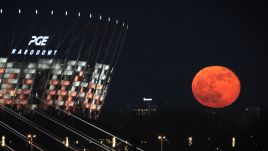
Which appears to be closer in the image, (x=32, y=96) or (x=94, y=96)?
(x=32, y=96)

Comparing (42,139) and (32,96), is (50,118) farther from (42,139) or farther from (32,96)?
(42,139)

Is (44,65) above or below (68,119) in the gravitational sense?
above

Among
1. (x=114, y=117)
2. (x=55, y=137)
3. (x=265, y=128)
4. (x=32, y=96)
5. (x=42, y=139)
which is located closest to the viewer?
(x=42, y=139)

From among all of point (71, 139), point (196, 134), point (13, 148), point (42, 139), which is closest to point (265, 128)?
point (196, 134)

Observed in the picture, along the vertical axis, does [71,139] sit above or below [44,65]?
below

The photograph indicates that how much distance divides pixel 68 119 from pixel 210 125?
95.3 ft

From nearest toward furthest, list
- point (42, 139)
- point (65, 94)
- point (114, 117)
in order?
point (42, 139) → point (65, 94) → point (114, 117)

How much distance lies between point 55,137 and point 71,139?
11.5 ft

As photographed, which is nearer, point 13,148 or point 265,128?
point 13,148

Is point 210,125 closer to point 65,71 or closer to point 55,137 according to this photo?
point 65,71

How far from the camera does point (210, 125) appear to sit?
111 meters

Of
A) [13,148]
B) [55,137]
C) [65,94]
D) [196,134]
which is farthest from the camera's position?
[65,94]

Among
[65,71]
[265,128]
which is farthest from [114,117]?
[265,128]

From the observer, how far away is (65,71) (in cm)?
11444
